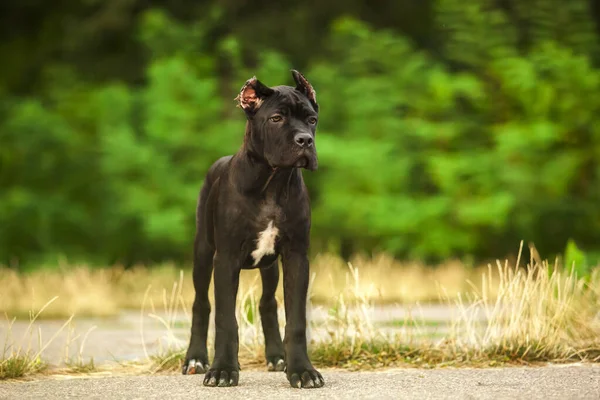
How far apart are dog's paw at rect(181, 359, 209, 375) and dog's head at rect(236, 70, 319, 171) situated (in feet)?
6.09

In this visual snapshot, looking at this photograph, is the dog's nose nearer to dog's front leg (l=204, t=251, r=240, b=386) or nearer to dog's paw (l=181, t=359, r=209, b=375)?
dog's front leg (l=204, t=251, r=240, b=386)

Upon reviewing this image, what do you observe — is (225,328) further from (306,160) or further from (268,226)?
(306,160)

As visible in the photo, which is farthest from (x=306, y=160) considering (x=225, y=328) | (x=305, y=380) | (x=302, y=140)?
(x=305, y=380)

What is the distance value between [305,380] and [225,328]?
0.68 meters

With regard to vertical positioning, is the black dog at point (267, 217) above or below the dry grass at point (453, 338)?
above

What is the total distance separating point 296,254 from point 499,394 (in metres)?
1.69

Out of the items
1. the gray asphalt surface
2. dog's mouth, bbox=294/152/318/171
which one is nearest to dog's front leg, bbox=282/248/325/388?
the gray asphalt surface

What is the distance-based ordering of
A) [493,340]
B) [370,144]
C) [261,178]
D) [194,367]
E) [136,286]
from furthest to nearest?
[370,144], [136,286], [493,340], [194,367], [261,178]

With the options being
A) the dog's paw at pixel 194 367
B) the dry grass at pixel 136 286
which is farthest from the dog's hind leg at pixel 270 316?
the dry grass at pixel 136 286

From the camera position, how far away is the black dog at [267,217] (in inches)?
244

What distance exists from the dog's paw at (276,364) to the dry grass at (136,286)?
4.87 meters

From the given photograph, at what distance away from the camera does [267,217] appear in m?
6.38

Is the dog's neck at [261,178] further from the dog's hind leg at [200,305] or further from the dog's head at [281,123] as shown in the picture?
the dog's hind leg at [200,305]

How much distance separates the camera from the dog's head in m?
6.05
